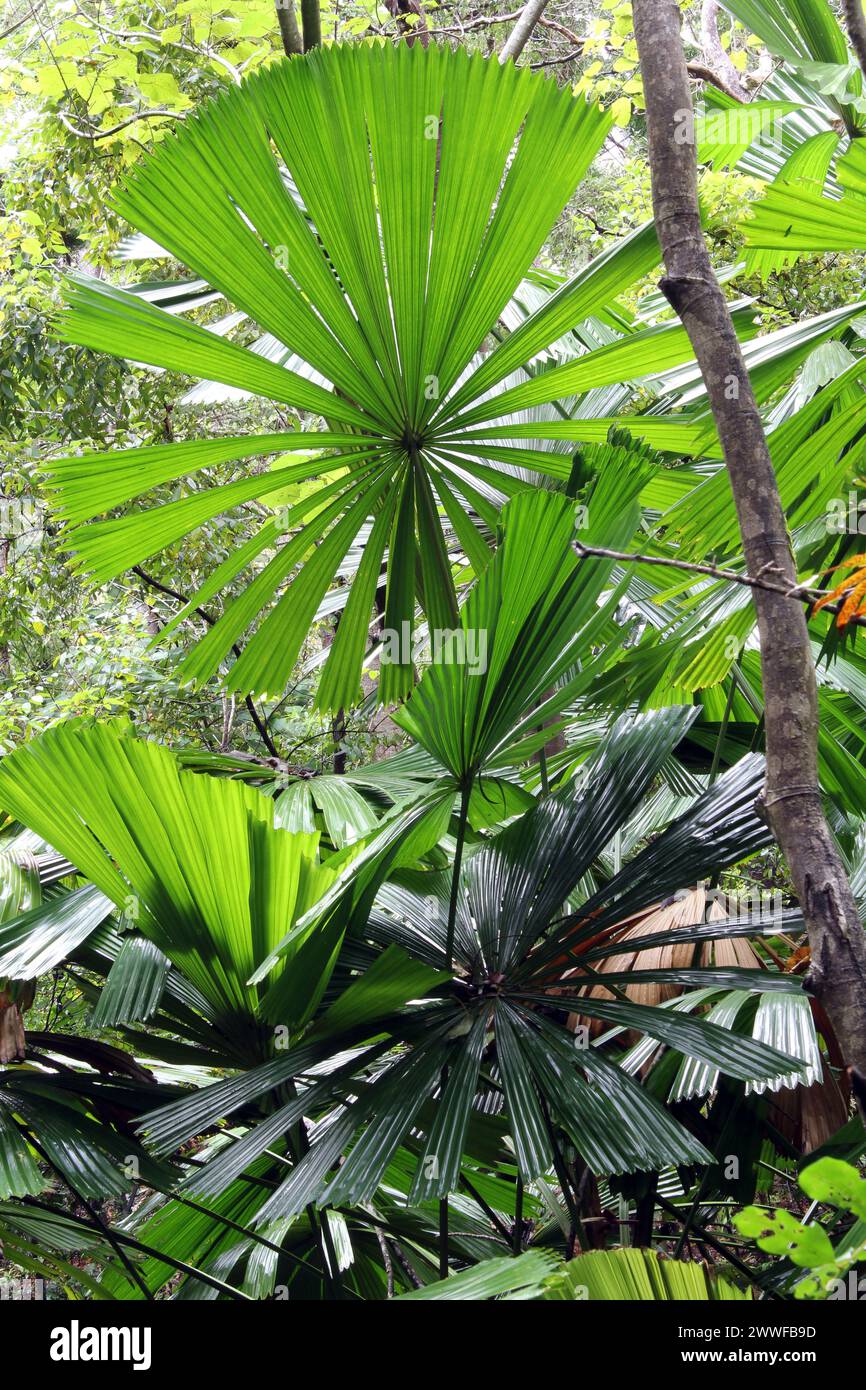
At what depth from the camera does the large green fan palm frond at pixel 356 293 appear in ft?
3.93

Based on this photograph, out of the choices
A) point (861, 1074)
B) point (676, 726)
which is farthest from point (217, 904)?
point (861, 1074)

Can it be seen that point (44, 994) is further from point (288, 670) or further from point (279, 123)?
point (279, 123)

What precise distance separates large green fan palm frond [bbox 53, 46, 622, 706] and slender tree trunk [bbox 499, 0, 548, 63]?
0.46m

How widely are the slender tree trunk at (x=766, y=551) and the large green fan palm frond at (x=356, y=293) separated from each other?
0.28 m

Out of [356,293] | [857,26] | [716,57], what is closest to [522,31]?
[356,293]

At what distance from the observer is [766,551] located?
0.86 m

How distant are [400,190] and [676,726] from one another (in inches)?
27.9

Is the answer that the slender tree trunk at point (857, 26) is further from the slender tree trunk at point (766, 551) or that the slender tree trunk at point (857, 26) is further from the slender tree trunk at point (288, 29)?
the slender tree trunk at point (288, 29)

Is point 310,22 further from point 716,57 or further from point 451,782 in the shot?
point 716,57

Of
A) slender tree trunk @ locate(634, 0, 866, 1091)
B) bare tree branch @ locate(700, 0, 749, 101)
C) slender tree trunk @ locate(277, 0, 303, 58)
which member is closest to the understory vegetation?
slender tree trunk @ locate(634, 0, 866, 1091)

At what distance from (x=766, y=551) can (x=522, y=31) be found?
142 cm

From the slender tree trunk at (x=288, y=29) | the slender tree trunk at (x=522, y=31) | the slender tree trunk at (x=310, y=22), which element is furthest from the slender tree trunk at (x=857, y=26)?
the slender tree trunk at (x=288, y=29)

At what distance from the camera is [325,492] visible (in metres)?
1.55

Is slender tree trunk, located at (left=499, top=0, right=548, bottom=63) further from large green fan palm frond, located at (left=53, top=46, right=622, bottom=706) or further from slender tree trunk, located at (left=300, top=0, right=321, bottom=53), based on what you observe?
large green fan palm frond, located at (left=53, top=46, right=622, bottom=706)
